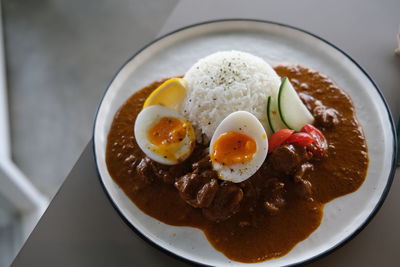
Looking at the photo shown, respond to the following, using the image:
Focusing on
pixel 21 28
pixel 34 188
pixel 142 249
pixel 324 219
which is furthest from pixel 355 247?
pixel 21 28

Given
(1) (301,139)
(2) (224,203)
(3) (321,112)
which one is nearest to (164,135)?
(2) (224,203)

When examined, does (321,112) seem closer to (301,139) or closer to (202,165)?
(301,139)

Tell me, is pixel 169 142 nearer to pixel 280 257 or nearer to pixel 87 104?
pixel 280 257

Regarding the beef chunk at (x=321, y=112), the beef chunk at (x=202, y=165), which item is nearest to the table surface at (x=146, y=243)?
the beef chunk at (x=321, y=112)

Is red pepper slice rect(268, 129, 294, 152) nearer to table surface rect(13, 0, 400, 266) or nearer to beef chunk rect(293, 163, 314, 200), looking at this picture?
beef chunk rect(293, 163, 314, 200)

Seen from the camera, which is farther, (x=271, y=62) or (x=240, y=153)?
(x=271, y=62)

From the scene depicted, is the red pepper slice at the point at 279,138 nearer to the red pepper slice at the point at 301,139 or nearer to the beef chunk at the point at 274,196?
the red pepper slice at the point at 301,139

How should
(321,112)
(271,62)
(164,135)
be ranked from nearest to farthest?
(164,135) < (321,112) < (271,62)

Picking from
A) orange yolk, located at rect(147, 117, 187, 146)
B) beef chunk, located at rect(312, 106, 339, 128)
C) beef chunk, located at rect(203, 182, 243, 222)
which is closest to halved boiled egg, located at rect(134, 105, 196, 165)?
orange yolk, located at rect(147, 117, 187, 146)
